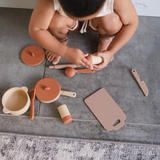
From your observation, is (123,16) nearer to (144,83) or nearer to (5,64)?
(144,83)

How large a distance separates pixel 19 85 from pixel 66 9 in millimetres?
487

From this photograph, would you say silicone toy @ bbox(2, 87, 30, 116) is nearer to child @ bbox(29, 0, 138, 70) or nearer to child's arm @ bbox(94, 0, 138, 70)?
child @ bbox(29, 0, 138, 70)

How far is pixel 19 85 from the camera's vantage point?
2.71ft

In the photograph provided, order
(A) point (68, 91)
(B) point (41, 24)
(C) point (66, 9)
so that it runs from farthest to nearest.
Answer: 1. (A) point (68, 91)
2. (B) point (41, 24)
3. (C) point (66, 9)

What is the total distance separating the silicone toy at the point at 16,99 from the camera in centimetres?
75

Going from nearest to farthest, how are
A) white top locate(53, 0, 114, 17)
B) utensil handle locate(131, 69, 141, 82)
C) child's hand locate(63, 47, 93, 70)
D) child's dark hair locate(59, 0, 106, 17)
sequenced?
child's dark hair locate(59, 0, 106, 17) < white top locate(53, 0, 114, 17) < child's hand locate(63, 47, 93, 70) < utensil handle locate(131, 69, 141, 82)

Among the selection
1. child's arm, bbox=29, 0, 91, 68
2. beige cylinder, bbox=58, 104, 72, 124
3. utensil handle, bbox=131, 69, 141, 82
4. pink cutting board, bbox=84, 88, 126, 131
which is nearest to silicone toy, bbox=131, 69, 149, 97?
utensil handle, bbox=131, 69, 141, 82

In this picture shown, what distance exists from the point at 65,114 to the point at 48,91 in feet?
0.42

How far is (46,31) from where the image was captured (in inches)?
28.2

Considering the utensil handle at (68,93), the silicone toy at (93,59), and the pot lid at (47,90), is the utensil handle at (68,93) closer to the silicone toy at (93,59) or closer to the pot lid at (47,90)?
the pot lid at (47,90)

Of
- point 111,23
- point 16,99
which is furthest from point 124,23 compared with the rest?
point 16,99

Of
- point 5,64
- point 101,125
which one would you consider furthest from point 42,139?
point 5,64

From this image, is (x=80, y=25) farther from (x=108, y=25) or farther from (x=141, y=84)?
(x=141, y=84)

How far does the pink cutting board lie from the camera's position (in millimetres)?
769
